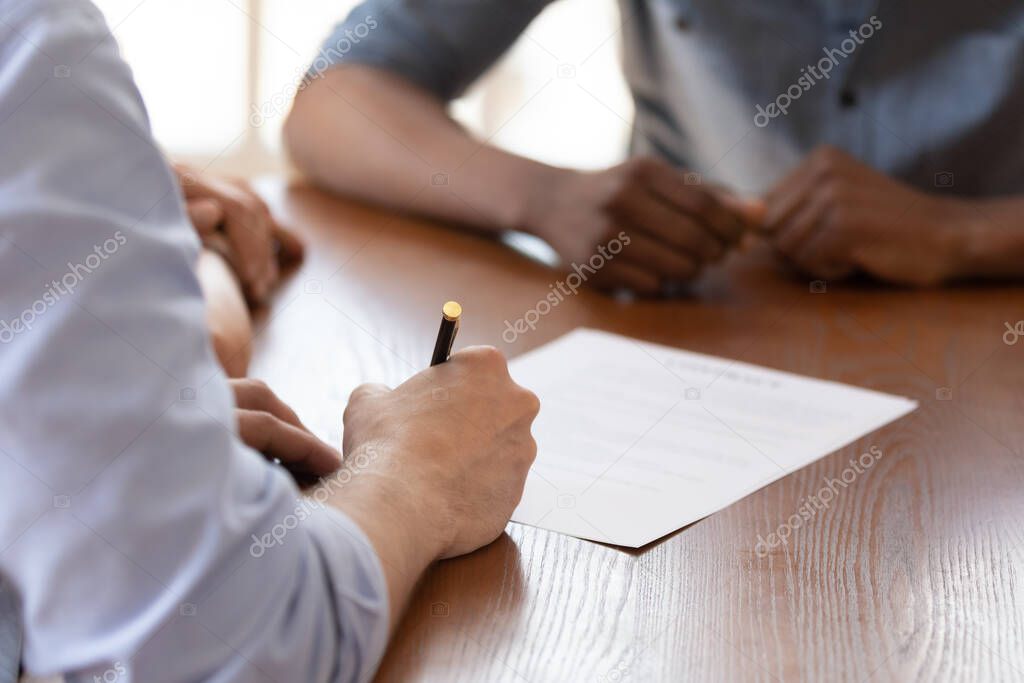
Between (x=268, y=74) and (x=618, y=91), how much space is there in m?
1.31

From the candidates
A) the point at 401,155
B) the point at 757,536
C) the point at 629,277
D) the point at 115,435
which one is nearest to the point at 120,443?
the point at 115,435

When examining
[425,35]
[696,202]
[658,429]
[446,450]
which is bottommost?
[446,450]

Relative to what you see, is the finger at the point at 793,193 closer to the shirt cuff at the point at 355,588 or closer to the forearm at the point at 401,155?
the forearm at the point at 401,155

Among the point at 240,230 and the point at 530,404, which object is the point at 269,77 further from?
the point at 530,404

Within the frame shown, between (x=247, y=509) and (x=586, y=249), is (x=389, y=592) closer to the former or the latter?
(x=247, y=509)

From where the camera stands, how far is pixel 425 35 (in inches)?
62.9

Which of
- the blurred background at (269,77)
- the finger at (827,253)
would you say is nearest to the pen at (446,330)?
the finger at (827,253)

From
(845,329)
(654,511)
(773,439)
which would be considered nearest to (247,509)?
(654,511)

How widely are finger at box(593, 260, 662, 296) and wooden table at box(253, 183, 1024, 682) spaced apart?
2 centimetres

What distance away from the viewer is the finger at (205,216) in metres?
1.17

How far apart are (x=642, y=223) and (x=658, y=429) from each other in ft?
1.58

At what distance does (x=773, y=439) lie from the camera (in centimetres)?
85

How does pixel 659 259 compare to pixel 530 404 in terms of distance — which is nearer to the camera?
pixel 530 404

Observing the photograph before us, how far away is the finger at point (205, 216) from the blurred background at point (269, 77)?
2.42 metres
